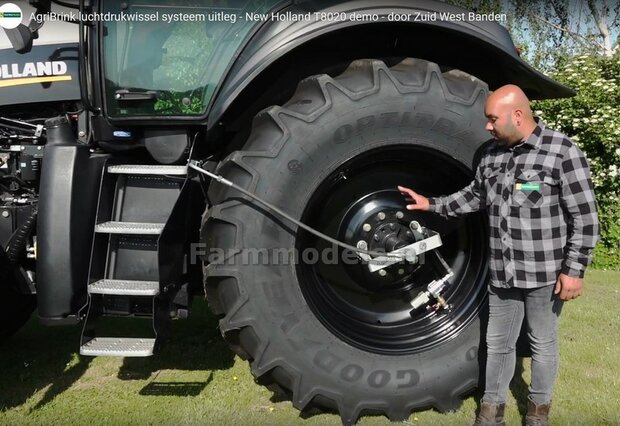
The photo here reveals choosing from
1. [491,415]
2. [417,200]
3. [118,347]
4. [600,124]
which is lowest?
[491,415]

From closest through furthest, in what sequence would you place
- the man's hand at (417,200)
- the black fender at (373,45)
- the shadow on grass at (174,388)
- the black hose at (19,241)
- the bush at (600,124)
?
the black fender at (373,45) → the man's hand at (417,200) → the black hose at (19,241) → the shadow on grass at (174,388) → the bush at (600,124)

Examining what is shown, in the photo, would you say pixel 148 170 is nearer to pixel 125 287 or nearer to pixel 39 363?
pixel 125 287

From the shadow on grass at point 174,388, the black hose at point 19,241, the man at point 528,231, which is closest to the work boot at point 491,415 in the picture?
the man at point 528,231

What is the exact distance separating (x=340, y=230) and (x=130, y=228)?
100 cm

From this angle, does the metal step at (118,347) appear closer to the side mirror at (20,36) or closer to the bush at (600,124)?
the side mirror at (20,36)

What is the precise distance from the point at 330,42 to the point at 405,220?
931 millimetres

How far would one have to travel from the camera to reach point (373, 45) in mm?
2543

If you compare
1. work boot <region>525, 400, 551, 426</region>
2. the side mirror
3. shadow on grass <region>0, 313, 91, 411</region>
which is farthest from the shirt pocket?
shadow on grass <region>0, 313, 91, 411</region>

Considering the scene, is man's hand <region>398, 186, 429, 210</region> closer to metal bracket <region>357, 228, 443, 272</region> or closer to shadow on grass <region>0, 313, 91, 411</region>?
metal bracket <region>357, 228, 443, 272</region>

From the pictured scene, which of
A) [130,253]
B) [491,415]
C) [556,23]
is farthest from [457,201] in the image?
[556,23]

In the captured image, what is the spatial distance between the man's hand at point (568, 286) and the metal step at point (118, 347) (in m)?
1.80

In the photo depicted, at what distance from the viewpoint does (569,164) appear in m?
2.17

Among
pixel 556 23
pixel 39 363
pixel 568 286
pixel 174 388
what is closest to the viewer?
pixel 568 286

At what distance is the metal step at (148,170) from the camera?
96.0 inches
